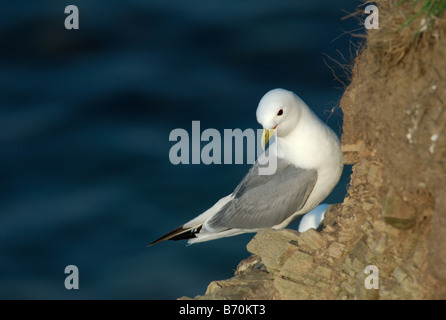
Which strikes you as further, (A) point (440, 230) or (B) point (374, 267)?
(B) point (374, 267)

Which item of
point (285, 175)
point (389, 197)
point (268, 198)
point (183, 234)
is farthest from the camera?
point (183, 234)

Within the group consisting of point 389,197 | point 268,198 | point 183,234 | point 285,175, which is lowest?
point 389,197

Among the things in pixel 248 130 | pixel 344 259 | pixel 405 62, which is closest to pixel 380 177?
pixel 344 259

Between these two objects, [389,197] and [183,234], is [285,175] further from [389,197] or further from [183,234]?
[389,197]

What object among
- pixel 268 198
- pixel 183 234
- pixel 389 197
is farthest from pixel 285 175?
pixel 389 197

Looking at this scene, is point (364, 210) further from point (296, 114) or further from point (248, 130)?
point (248, 130)

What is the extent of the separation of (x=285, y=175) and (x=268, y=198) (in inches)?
11.1

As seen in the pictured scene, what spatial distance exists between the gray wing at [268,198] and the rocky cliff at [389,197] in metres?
0.87

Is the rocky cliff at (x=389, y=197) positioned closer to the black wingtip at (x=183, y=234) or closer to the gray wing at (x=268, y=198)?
the gray wing at (x=268, y=198)

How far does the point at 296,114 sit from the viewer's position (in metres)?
6.03

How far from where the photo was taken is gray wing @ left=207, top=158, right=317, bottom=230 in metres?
6.20

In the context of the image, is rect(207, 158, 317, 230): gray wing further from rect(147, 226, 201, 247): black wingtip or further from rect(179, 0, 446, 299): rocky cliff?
rect(179, 0, 446, 299): rocky cliff

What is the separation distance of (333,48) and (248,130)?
97.9 inches

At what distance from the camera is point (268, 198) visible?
639cm
